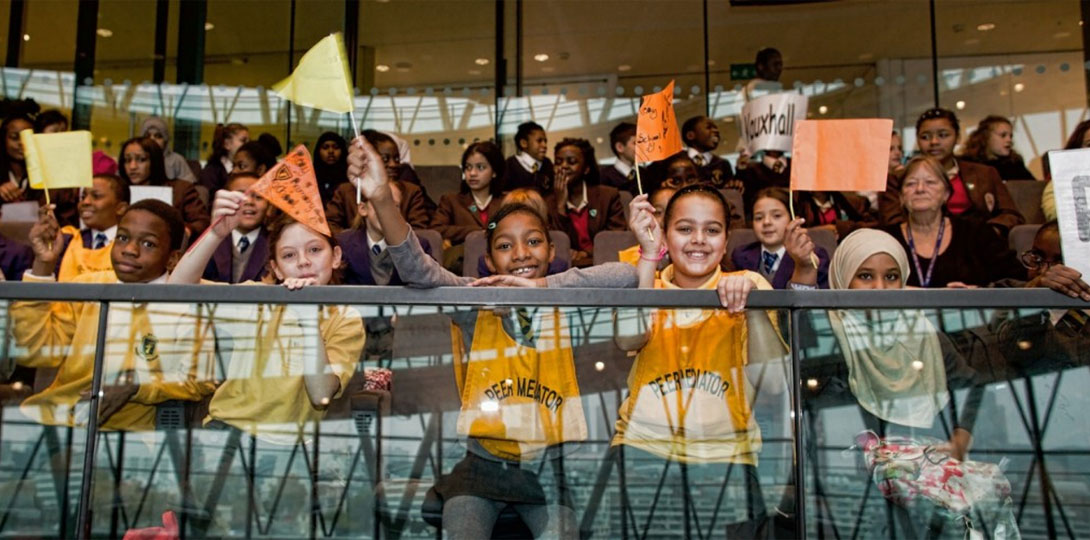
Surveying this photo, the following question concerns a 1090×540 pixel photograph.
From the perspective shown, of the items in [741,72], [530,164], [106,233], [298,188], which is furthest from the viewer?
[741,72]

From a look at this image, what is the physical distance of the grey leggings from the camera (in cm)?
316

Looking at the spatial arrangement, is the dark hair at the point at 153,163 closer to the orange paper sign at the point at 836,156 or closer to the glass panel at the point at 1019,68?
the orange paper sign at the point at 836,156

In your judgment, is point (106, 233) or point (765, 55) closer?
point (106, 233)

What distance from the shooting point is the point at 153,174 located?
6.69 meters

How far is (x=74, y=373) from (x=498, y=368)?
1.22 m

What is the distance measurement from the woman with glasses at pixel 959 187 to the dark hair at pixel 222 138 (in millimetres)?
4525

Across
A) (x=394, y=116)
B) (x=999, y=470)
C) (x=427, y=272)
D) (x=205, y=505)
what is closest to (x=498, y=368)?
(x=427, y=272)

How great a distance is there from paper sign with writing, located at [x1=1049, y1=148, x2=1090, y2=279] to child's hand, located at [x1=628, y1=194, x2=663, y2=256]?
1.21 meters

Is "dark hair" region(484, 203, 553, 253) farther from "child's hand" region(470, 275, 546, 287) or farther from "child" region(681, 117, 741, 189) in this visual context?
"child" region(681, 117, 741, 189)

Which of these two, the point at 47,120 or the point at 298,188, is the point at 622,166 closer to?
the point at 47,120

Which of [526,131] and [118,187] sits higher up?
[526,131]

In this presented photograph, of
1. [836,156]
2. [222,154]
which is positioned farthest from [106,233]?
[836,156]

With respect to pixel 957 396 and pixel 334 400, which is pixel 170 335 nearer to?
pixel 334 400

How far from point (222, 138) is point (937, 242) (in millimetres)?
5224
